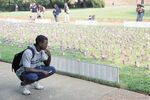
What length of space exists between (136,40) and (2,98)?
8907 mm

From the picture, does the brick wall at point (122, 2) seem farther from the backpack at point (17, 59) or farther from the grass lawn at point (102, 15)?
the backpack at point (17, 59)

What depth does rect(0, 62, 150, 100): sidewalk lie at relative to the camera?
6.75 metres

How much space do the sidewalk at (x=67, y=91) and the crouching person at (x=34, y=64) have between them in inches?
11.0

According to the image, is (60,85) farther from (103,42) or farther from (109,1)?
(109,1)

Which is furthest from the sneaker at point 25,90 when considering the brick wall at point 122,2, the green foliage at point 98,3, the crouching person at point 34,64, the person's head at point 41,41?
the brick wall at point 122,2

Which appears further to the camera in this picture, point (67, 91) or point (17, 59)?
point (67, 91)

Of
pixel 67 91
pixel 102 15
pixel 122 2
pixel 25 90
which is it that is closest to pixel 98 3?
pixel 122 2

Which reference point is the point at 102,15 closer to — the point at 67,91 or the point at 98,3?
the point at 98,3

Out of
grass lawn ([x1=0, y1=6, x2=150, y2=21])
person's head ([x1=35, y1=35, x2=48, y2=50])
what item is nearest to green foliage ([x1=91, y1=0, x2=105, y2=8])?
grass lawn ([x1=0, y1=6, x2=150, y2=21])

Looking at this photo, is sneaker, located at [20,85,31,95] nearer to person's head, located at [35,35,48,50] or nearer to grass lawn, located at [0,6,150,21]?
person's head, located at [35,35,48,50]

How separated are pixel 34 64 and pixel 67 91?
0.90 meters

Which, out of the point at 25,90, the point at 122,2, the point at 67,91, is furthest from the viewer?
the point at 122,2

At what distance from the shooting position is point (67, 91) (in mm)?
7219

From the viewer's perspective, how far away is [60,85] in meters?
7.66
